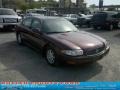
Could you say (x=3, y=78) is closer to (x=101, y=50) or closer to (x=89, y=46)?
(x=89, y=46)

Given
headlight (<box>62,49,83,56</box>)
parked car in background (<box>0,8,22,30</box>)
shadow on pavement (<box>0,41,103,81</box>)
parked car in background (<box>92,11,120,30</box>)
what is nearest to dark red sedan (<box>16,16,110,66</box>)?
headlight (<box>62,49,83,56</box>)

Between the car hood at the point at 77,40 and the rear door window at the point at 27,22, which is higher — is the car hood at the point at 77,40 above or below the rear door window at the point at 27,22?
below

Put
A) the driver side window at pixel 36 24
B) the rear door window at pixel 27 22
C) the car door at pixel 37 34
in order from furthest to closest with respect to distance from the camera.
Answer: the rear door window at pixel 27 22 < the driver side window at pixel 36 24 < the car door at pixel 37 34

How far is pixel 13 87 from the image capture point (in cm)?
213

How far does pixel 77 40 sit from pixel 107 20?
10976mm

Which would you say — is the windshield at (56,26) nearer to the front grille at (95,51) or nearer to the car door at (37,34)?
the car door at (37,34)

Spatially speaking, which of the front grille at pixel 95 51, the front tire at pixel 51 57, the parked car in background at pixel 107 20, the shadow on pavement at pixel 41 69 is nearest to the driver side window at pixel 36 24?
the shadow on pavement at pixel 41 69

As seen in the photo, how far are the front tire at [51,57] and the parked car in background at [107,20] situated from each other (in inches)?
429

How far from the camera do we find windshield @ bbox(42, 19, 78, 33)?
6.55 metres

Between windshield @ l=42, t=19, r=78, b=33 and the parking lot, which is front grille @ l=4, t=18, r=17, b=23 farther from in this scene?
windshield @ l=42, t=19, r=78, b=33

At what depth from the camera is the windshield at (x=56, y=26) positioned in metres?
6.55

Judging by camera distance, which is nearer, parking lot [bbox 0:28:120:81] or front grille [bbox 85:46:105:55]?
parking lot [bbox 0:28:120:81]

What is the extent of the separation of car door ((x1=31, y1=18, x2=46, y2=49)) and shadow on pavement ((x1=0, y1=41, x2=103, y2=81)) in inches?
20.7

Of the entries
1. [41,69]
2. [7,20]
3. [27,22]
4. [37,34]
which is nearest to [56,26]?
[37,34]
